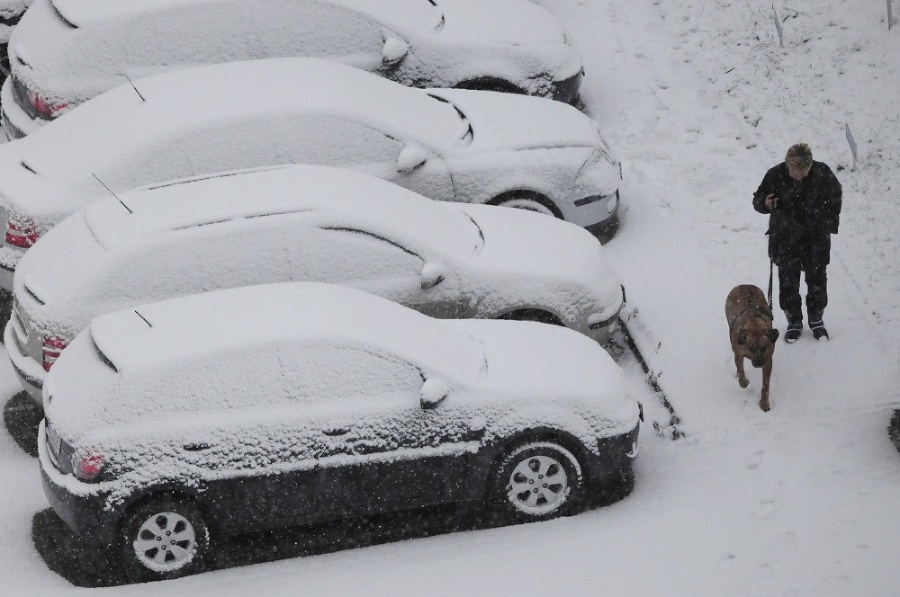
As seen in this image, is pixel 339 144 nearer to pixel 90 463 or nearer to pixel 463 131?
pixel 463 131

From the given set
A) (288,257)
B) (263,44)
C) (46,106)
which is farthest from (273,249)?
(46,106)

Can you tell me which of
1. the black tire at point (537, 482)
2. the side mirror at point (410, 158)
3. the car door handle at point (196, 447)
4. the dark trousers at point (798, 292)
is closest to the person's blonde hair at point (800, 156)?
the dark trousers at point (798, 292)

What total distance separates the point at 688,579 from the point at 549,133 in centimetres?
438

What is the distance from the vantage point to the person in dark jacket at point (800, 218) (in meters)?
7.74

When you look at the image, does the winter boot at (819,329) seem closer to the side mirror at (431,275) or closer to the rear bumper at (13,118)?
the side mirror at (431,275)

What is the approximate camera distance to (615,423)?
684 centimetres

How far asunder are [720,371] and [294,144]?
11.9 ft

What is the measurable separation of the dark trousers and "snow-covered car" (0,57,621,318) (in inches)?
70.3

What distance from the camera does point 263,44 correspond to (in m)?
10.0

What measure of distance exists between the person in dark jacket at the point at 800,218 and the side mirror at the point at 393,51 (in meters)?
3.70

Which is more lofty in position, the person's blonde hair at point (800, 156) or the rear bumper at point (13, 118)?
the person's blonde hair at point (800, 156)

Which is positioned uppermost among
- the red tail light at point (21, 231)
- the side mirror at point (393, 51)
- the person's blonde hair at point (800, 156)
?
the person's blonde hair at point (800, 156)

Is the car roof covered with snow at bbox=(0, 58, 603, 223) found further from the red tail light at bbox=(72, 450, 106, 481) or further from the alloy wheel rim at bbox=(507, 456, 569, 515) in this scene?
the alloy wheel rim at bbox=(507, 456, 569, 515)

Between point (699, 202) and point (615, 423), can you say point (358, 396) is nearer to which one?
point (615, 423)
